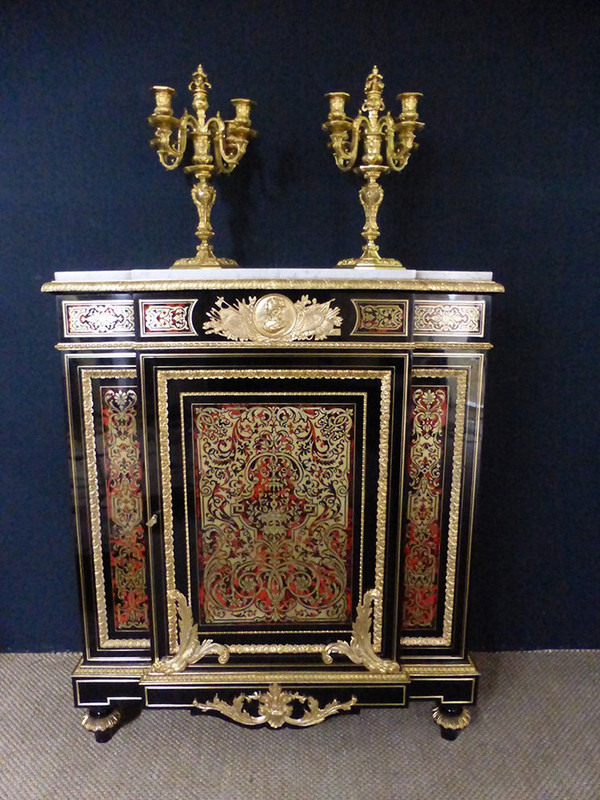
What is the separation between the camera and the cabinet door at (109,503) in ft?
4.40

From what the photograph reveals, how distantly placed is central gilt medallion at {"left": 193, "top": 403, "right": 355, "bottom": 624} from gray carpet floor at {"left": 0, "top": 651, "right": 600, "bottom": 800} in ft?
1.35

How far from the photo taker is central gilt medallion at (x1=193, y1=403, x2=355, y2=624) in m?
1.33

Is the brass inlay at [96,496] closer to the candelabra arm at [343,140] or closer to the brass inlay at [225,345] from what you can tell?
the brass inlay at [225,345]

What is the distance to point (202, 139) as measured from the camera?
1.43 meters

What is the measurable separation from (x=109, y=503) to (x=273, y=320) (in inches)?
25.4

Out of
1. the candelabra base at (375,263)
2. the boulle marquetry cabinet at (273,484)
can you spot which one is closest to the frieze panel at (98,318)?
the boulle marquetry cabinet at (273,484)

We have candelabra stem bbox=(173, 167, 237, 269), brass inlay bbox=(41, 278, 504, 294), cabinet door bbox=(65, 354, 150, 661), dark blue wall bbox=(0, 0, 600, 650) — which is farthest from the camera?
dark blue wall bbox=(0, 0, 600, 650)

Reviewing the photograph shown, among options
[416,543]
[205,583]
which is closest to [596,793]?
[416,543]

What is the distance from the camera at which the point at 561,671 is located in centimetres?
185

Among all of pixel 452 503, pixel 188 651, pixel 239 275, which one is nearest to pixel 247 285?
pixel 239 275

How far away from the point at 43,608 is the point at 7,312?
1044 millimetres

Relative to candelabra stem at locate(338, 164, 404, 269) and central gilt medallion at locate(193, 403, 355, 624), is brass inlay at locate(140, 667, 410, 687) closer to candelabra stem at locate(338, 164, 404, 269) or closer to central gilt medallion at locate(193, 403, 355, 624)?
central gilt medallion at locate(193, 403, 355, 624)

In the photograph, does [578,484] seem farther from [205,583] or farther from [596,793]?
[205,583]

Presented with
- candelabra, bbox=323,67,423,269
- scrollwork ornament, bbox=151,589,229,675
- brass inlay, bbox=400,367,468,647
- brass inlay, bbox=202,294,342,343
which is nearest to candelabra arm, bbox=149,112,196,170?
candelabra, bbox=323,67,423,269
